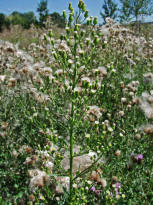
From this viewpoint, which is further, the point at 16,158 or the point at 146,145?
the point at 16,158

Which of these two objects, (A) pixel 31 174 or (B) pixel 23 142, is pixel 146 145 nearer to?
(A) pixel 31 174

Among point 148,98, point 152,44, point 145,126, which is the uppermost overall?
point 152,44

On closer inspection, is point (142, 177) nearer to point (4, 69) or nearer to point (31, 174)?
point (31, 174)

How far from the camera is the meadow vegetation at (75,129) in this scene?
1.71 meters

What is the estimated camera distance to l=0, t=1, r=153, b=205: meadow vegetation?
1.71m

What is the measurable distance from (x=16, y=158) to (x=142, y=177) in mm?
1617

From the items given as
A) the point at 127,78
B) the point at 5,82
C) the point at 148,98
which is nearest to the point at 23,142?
the point at 5,82

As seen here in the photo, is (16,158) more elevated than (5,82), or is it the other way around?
(5,82)

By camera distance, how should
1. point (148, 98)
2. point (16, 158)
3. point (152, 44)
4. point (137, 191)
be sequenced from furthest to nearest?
point (152, 44), point (16, 158), point (148, 98), point (137, 191)

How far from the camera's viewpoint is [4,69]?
4.18m

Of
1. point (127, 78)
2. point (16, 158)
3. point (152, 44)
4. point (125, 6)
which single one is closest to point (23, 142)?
point (16, 158)

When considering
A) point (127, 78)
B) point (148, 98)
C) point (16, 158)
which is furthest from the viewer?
point (127, 78)

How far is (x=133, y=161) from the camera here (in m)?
2.25

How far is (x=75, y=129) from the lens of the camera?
73.9 inches
